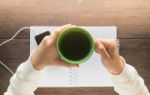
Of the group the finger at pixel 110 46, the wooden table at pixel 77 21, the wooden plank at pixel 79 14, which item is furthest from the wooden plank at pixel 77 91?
the finger at pixel 110 46

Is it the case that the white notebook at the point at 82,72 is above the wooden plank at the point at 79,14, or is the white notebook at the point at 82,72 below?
below

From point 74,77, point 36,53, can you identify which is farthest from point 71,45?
point 74,77

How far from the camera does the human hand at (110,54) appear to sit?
0.60 metres

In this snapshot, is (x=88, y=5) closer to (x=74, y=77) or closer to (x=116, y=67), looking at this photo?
(x=74, y=77)

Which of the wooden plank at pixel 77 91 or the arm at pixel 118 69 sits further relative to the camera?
the wooden plank at pixel 77 91

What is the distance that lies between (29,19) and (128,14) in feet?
0.88

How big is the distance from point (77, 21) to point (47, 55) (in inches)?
14.3

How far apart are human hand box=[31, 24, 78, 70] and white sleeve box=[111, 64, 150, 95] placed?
119mm

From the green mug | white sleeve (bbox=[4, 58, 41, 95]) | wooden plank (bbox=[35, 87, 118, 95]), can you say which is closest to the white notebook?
wooden plank (bbox=[35, 87, 118, 95])

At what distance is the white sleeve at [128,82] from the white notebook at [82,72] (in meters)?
0.27

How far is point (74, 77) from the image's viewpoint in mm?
969

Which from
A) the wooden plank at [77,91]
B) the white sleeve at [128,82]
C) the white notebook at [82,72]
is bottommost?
the wooden plank at [77,91]

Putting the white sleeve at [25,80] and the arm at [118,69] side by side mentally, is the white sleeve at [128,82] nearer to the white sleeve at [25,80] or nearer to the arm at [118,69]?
the arm at [118,69]

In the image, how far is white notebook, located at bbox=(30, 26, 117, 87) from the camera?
968 mm
